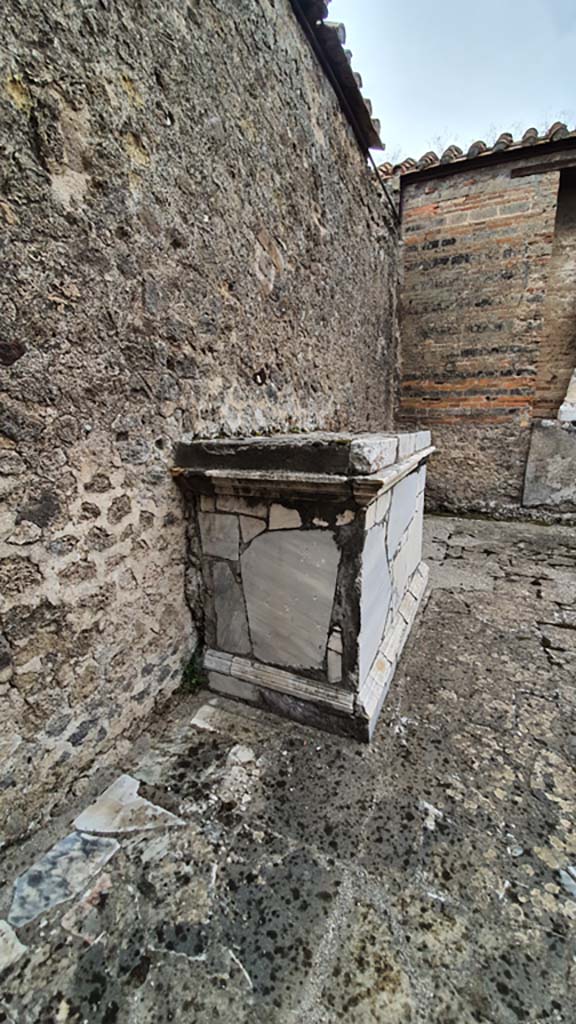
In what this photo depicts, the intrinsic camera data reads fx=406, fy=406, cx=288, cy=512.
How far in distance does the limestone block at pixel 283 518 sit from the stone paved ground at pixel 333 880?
33.4 inches

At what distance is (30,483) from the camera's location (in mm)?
1203

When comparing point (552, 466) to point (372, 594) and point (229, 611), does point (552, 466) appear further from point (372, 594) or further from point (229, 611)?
point (229, 611)

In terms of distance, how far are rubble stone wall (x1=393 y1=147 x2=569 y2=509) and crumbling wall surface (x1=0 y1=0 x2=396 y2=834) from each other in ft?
10.9

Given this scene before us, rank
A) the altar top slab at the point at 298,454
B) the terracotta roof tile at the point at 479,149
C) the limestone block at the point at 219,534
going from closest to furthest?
the altar top slab at the point at 298,454 → the limestone block at the point at 219,534 → the terracotta roof tile at the point at 479,149

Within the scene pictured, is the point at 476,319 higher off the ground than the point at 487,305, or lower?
lower

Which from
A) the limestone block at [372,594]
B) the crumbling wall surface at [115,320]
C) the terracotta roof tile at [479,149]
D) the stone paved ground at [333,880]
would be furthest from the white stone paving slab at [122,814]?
the terracotta roof tile at [479,149]

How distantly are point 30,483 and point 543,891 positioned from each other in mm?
1849

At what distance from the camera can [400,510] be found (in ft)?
7.08

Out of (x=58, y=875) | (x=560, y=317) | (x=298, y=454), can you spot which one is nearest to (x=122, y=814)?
(x=58, y=875)

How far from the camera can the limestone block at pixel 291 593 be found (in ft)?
5.33

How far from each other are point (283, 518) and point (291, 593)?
32 centimetres

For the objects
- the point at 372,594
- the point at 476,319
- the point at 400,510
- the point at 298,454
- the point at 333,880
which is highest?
the point at 476,319

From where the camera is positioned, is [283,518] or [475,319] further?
[475,319]

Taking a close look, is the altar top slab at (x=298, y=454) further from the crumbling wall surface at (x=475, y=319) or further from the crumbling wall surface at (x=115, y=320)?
the crumbling wall surface at (x=475, y=319)
